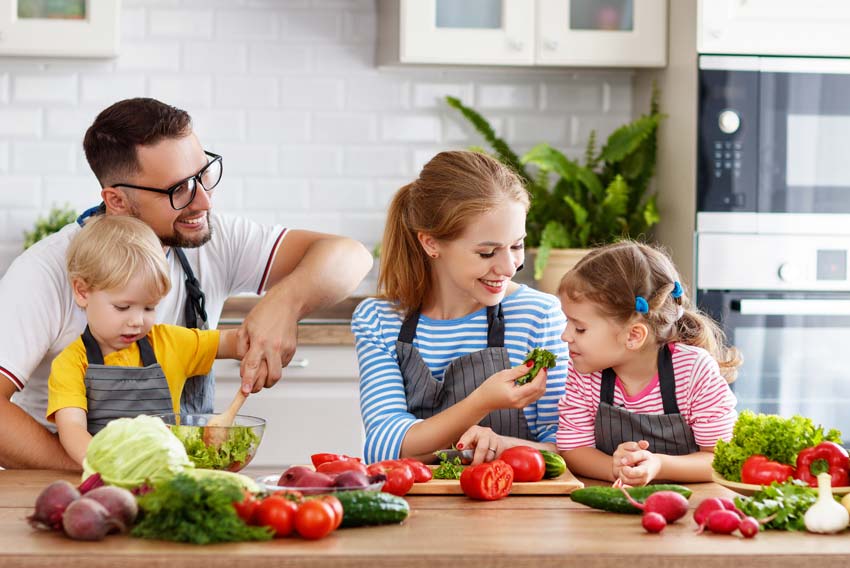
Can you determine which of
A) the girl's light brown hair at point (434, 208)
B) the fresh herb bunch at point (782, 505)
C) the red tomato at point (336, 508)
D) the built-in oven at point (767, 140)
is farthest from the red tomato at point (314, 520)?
the built-in oven at point (767, 140)

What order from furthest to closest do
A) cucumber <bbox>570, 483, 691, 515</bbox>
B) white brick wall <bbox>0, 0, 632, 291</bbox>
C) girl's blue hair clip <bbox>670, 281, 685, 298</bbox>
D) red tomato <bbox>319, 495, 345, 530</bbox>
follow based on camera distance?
white brick wall <bbox>0, 0, 632, 291</bbox>, girl's blue hair clip <bbox>670, 281, 685, 298</bbox>, cucumber <bbox>570, 483, 691, 515</bbox>, red tomato <bbox>319, 495, 345, 530</bbox>

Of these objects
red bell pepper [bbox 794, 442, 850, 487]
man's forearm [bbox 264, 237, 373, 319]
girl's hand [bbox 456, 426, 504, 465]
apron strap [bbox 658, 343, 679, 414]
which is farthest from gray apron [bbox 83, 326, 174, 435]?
red bell pepper [bbox 794, 442, 850, 487]

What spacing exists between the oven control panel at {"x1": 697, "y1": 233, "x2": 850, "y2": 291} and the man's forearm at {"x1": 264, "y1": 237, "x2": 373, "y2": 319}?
1.48 m

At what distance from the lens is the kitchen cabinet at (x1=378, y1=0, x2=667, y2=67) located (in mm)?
3818

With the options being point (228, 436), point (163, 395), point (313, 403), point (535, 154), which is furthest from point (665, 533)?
point (535, 154)

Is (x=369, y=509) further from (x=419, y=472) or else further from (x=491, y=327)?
(x=491, y=327)

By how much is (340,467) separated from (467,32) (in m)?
2.47

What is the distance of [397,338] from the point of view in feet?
7.68

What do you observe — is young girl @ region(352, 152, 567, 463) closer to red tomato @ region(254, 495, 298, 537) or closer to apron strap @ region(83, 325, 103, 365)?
apron strap @ region(83, 325, 103, 365)

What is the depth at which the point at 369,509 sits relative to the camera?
1.43 meters

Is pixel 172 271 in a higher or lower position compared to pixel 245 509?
higher

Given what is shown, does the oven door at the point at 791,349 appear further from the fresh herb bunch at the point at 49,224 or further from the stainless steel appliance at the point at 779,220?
the fresh herb bunch at the point at 49,224

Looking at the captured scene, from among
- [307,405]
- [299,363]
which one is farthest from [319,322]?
[307,405]

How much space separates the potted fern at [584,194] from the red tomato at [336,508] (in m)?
2.37
